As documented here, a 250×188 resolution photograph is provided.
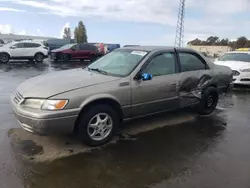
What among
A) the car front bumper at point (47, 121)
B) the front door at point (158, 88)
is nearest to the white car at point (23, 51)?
the front door at point (158, 88)

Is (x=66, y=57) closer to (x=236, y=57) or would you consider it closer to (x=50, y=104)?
(x=236, y=57)

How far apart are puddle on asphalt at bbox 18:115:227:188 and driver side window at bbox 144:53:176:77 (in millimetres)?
1109

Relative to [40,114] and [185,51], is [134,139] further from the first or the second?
[185,51]

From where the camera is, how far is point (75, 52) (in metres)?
22.7

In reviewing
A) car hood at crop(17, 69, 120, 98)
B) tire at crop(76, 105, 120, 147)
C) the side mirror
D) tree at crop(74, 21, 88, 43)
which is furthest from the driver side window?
tree at crop(74, 21, 88, 43)

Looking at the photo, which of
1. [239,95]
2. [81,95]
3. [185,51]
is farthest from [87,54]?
[81,95]

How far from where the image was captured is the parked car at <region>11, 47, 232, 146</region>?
3.96m

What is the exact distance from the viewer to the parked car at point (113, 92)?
396 centimetres

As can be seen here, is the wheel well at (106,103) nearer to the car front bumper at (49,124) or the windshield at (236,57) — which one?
the car front bumper at (49,124)

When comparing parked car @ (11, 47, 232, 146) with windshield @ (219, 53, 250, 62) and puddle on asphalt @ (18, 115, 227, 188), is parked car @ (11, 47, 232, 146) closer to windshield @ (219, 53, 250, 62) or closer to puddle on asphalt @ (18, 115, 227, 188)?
puddle on asphalt @ (18, 115, 227, 188)

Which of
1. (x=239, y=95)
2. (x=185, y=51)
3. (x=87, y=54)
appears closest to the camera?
(x=185, y=51)

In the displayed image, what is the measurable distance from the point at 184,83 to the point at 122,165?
2394mm

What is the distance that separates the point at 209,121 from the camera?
5.86 metres

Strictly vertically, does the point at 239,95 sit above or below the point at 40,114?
below
